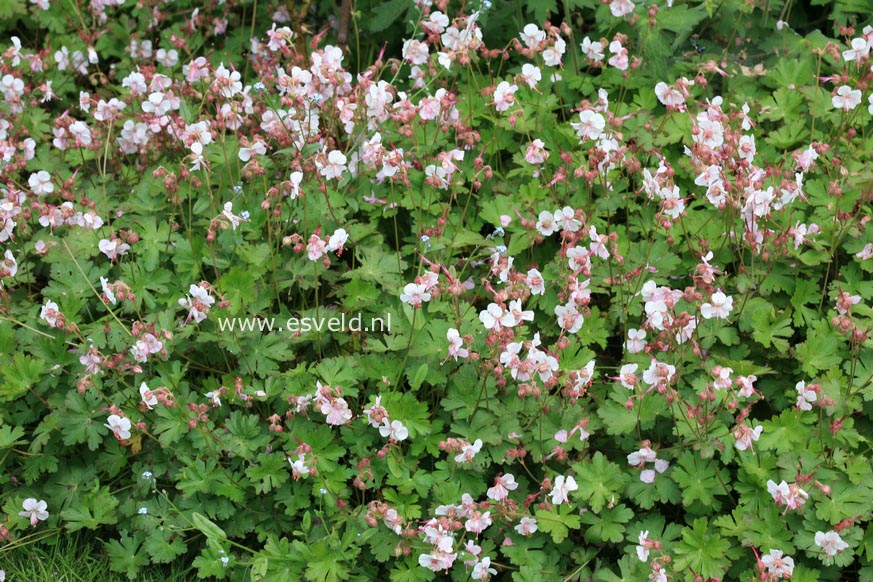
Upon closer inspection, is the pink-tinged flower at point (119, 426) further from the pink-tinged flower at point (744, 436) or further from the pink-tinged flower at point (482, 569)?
the pink-tinged flower at point (744, 436)

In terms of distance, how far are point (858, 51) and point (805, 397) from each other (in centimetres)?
147

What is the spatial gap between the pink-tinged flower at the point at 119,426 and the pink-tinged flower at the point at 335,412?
66 centimetres

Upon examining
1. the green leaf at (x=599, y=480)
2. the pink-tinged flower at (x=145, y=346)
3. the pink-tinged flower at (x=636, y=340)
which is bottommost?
the green leaf at (x=599, y=480)

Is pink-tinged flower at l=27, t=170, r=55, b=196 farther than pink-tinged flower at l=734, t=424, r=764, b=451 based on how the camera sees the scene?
Yes

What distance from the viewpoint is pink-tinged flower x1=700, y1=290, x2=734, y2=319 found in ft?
10.7

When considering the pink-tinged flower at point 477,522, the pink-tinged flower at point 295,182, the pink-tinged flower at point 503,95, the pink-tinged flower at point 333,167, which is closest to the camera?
the pink-tinged flower at point 477,522

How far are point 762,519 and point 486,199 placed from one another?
64.4 inches

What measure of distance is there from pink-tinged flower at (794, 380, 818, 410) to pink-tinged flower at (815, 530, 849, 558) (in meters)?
0.41

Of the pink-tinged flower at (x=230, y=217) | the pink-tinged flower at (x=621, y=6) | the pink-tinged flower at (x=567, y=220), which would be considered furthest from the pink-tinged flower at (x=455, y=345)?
the pink-tinged flower at (x=621, y=6)

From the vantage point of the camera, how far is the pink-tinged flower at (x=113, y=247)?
3713 mm

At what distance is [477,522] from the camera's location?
317cm

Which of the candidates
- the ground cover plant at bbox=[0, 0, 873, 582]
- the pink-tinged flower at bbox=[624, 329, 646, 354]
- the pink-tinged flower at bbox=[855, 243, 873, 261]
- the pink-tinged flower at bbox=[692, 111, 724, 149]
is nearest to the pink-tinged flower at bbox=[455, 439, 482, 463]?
the ground cover plant at bbox=[0, 0, 873, 582]

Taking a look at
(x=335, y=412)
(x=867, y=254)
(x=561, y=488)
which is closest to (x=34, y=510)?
(x=335, y=412)

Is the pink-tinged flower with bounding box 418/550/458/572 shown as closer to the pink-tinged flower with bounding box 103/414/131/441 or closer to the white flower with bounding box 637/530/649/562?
the white flower with bounding box 637/530/649/562
